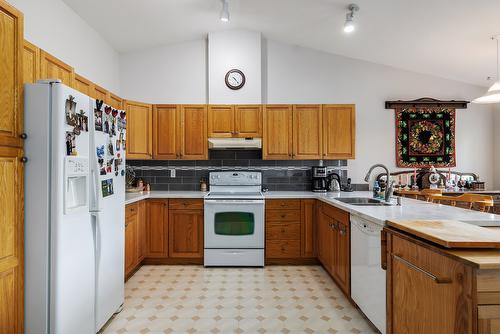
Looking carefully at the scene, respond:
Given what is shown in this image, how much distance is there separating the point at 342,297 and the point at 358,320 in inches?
15.5

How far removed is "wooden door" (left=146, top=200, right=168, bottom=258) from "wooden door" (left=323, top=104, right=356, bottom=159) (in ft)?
7.25

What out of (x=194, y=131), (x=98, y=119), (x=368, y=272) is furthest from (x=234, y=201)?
(x=98, y=119)

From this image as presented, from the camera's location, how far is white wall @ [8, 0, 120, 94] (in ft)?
7.97

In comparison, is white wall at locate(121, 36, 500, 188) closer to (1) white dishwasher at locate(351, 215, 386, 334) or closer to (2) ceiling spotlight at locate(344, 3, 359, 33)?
(2) ceiling spotlight at locate(344, 3, 359, 33)

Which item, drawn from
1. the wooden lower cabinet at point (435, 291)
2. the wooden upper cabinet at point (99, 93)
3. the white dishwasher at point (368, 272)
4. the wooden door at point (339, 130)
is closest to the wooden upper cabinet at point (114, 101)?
the wooden upper cabinet at point (99, 93)

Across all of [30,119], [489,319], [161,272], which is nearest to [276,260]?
[161,272]

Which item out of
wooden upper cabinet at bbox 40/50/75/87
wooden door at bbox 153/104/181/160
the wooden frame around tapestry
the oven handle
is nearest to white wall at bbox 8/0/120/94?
wooden upper cabinet at bbox 40/50/75/87

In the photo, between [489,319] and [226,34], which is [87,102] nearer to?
[489,319]

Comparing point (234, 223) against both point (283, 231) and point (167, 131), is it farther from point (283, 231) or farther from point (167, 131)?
point (167, 131)

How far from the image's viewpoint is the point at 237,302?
8.57 ft

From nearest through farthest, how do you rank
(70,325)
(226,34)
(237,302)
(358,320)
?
(70,325), (358,320), (237,302), (226,34)

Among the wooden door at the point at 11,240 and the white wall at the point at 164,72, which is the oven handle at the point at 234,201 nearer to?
the white wall at the point at 164,72

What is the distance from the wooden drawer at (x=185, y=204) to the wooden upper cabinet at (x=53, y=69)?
1693mm

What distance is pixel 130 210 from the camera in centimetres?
311
